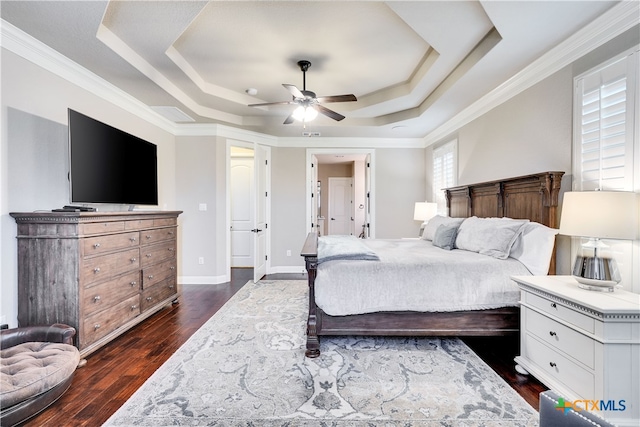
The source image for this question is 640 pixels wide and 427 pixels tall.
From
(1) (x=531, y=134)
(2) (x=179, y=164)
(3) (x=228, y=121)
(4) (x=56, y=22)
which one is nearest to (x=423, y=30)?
(1) (x=531, y=134)

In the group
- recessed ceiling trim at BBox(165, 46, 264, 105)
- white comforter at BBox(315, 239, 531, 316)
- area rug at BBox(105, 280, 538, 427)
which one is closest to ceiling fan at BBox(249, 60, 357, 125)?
recessed ceiling trim at BBox(165, 46, 264, 105)

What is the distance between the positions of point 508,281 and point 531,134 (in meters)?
1.47

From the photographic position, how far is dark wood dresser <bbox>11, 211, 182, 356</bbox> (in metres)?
2.20

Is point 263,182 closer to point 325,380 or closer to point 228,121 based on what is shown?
point 228,121

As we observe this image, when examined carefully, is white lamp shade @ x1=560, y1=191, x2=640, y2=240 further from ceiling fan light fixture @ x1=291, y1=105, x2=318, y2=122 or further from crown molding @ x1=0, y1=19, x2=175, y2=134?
crown molding @ x1=0, y1=19, x2=175, y2=134

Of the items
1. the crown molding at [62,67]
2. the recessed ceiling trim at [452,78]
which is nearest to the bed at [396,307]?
the recessed ceiling trim at [452,78]

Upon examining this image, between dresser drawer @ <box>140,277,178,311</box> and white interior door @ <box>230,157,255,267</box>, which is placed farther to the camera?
white interior door @ <box>230,157,255,267</box>

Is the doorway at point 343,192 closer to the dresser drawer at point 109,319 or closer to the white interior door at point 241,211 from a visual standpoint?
the white interior door at point 241,211

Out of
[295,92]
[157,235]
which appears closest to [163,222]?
[157,235]

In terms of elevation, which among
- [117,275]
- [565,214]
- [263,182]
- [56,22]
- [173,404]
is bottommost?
[173,404]

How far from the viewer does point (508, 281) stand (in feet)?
7.79

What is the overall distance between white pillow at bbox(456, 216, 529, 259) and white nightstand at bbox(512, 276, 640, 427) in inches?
21.3

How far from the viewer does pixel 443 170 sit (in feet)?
15.8

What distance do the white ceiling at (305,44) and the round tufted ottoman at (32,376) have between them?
7.36 feet
